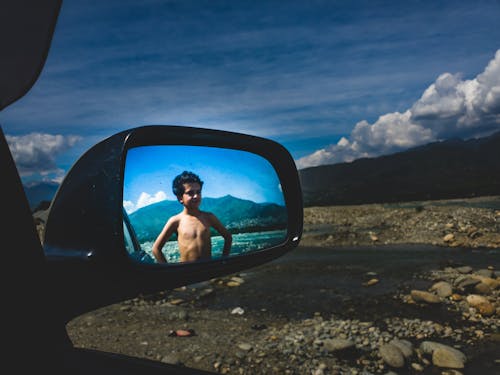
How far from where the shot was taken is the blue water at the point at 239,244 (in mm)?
965

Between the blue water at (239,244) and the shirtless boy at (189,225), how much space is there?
2cm

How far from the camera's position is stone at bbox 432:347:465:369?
14.5 ft

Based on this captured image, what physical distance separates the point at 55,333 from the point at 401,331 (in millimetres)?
5671

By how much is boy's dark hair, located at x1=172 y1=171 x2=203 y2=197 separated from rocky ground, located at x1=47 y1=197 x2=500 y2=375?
3.97 meters

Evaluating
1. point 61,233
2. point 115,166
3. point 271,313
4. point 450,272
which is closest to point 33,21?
point 115,166

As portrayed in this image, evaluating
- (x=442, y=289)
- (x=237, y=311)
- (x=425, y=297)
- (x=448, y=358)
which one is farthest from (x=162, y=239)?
(x=442, y=289)

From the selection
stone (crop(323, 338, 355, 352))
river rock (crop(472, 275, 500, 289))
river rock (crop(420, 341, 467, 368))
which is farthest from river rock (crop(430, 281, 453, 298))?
stone (crop(323, 338, 355, 352))

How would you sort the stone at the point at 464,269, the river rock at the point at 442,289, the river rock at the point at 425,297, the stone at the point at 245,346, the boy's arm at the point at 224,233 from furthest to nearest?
the stone at the point at 464,269 < the river rock at the point at 442,289 < the river rock at the point at 425,297 < the stone at the point at 245,346 < the boy's arm at the point at 224,233

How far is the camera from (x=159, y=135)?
105 cm

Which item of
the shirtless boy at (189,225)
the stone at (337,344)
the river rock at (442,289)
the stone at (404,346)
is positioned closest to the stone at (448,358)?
the stone at (404,346)

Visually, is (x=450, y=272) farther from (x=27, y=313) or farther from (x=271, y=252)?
(x=27, y=313)

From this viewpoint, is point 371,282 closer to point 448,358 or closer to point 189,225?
point 448,358

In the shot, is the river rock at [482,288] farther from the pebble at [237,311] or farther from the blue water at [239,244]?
the blue water at [239,244]

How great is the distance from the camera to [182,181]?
108 cm
